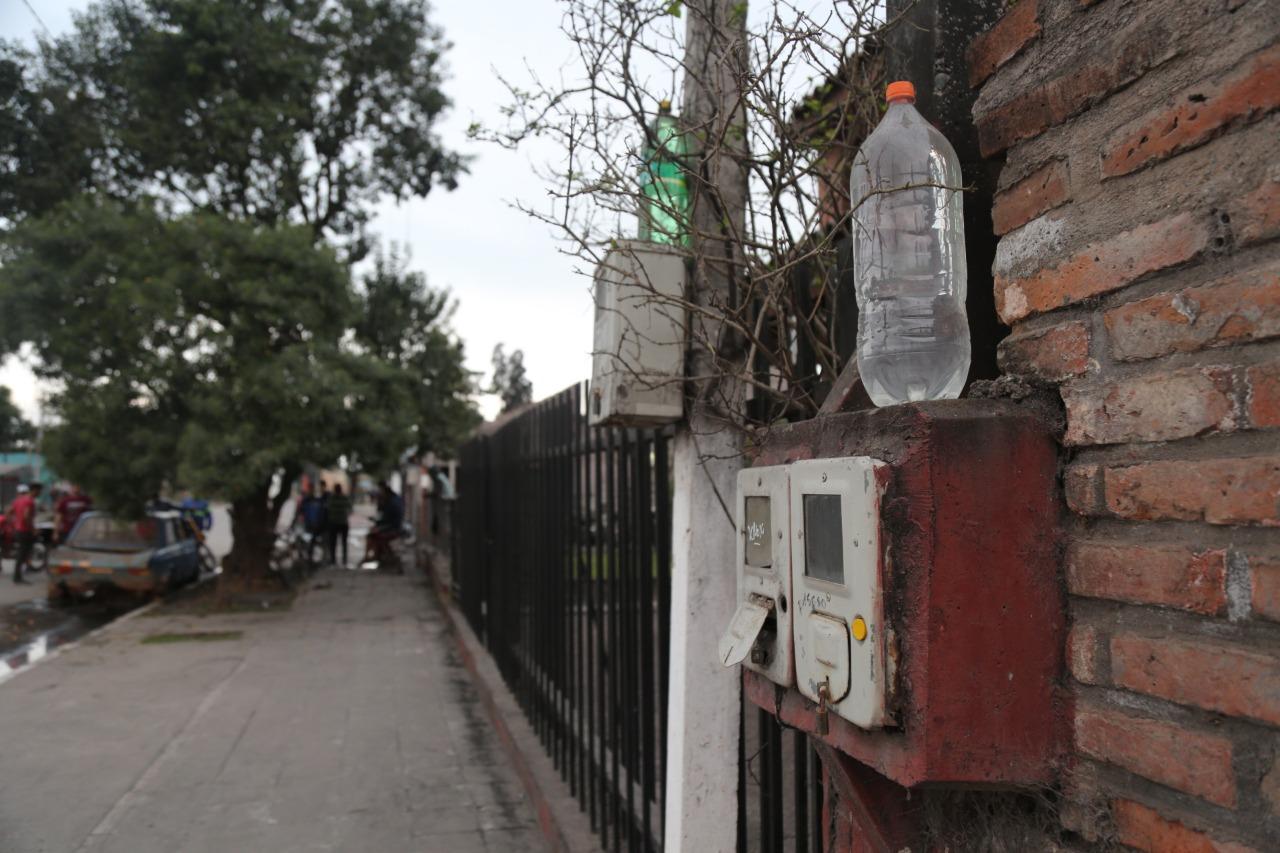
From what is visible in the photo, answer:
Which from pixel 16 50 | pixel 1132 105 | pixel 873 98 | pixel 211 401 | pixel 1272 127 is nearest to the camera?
pixel 1272 127

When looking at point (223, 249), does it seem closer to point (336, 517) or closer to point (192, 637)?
point (192, 637)

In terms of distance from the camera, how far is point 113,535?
46.1ft

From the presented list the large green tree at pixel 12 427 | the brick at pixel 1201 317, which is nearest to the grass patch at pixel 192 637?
the brick at pixel 1201 317

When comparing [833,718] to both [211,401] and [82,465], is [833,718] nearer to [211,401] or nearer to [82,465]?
[211,401]

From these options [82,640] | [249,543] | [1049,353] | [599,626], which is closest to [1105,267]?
[1049,353]

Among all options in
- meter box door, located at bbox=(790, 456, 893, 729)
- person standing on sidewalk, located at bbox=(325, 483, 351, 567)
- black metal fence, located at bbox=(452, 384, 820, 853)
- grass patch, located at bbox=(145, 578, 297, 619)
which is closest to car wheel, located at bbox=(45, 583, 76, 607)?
grass patch, located at bbox=(145, 578, 297, 619)

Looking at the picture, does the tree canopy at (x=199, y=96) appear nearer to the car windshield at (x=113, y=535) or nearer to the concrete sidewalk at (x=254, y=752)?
the car windshield at (x=113, y=535)

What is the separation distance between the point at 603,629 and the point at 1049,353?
319 centimetres

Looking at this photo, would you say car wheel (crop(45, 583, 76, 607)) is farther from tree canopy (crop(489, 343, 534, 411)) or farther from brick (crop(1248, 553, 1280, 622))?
tree canopy (crop(489, 343, 534, 411))

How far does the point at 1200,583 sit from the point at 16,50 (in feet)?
68.6

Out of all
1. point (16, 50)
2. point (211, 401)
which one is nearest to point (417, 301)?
point (211, 401)

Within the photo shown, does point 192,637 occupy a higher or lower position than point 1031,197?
lower

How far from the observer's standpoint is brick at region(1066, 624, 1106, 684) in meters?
1.48

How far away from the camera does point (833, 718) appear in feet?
5.54
